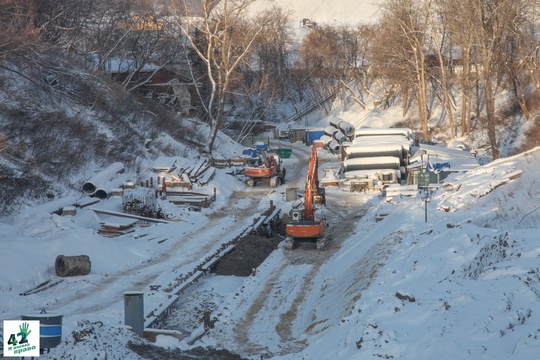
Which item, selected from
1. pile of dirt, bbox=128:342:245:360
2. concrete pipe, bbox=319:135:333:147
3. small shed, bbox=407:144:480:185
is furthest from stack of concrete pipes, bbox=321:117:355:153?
pile of dirt, bbox=128:342:245:360

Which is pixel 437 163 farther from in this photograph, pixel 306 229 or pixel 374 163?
pixel 306 229

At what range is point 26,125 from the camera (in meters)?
33.1

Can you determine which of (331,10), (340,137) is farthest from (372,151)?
(331,10)

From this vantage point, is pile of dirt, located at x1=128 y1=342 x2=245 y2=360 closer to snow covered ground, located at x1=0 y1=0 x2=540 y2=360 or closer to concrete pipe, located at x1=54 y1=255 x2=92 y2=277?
snow covered ground, located at x1=0 y1=0 x2=540 y2=360

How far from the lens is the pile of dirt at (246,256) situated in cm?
2220

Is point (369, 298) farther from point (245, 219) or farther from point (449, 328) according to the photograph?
point (245, 219)

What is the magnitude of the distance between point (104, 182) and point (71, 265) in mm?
11433

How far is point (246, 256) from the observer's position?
77.3 ft

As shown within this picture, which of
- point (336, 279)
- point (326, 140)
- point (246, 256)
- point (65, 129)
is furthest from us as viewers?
point (326, 140)

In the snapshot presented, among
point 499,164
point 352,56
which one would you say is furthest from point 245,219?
point 352,56

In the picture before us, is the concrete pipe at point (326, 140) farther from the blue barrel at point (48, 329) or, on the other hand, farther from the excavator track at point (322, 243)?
the blue barrel at point (48, 329)

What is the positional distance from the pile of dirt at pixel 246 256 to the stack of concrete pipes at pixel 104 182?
736cm

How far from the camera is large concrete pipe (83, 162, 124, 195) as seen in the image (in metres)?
30.7

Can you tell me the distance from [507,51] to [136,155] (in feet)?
104
